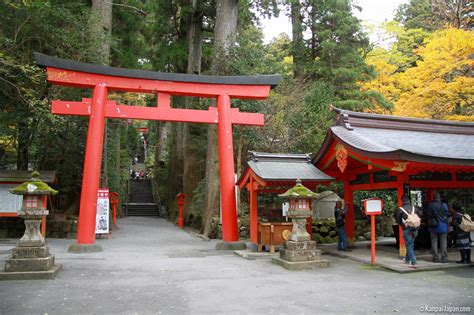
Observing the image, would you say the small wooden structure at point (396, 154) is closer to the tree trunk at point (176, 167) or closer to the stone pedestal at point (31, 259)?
the stone pedestal at point (31, 259)

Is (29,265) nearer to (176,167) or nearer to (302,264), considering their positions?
(302,264)

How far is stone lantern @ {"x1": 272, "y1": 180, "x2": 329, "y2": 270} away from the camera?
8.92 m

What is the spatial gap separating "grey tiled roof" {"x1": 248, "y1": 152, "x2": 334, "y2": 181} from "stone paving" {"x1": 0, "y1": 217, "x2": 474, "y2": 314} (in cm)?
243

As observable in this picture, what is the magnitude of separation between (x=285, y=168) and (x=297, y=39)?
12.0 metres

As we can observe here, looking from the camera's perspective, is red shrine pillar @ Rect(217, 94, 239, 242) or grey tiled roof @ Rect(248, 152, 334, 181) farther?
red shrine pillar @ Rect(217, 94, 239, 242)

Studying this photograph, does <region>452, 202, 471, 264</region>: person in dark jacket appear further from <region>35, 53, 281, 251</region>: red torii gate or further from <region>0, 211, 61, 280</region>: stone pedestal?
<region>0, 211, 61, 280</region>: stone pedestal

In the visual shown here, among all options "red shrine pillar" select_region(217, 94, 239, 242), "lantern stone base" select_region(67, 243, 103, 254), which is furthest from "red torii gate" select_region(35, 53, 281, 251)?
"lantern stone base" select_region(67, 243, 103, 254)

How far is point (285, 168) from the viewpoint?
38.9 feet

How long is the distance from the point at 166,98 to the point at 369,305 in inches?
366

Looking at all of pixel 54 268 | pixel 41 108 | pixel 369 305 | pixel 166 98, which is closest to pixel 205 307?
pixel 369 305

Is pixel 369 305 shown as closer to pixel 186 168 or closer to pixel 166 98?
pixel 166 98

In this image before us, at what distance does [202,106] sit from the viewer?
17422 millimetres

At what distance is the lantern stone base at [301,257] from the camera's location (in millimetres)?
8812

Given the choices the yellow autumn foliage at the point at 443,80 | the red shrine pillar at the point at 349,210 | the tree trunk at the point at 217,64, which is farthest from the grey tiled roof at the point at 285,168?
the yellow autumn foliage at the point at 443,80
